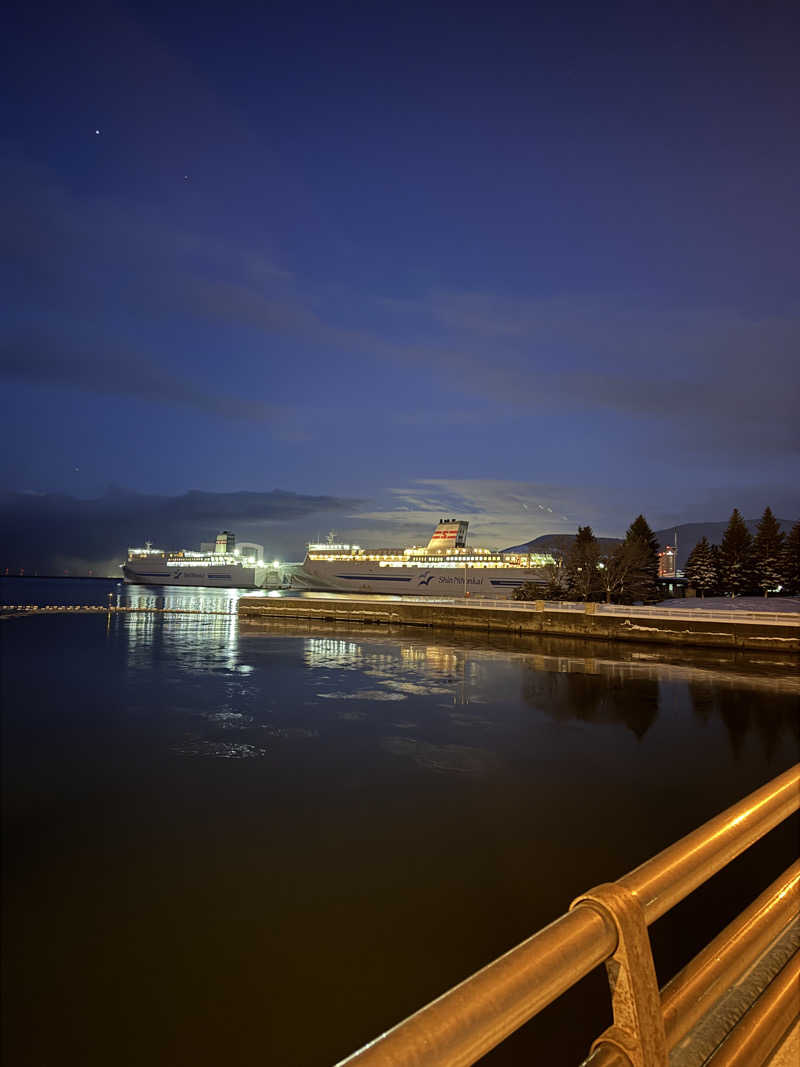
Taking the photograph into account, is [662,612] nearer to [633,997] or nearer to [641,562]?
[641,562]

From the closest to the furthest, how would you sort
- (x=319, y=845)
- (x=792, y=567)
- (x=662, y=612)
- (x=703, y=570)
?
(x=319, y=845) → (x=662, y=612) → (x=792, y=567) → (x=703, y=570)

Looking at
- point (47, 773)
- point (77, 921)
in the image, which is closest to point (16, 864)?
point (77, 921)

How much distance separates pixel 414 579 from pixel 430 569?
2545 millimetres

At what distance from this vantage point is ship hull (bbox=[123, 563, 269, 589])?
10900 centimetres

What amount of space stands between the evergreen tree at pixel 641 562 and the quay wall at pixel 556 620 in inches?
610

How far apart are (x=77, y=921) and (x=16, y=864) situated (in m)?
1.86

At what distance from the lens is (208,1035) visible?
480 centimetres

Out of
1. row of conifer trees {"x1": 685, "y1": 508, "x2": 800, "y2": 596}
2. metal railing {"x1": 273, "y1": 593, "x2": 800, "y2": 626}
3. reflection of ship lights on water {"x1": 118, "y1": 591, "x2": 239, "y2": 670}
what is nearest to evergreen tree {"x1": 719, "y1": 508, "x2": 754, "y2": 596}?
row of conifer trees {"x1": 685, "y1": 508, "x2": 800, "y2": 596}

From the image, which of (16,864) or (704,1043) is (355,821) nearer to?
(16,864)

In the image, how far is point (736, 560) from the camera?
54.9 meters

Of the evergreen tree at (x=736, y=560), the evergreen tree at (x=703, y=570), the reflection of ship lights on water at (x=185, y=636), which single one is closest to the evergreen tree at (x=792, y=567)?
the evergreen tree at (x=736, y=560)

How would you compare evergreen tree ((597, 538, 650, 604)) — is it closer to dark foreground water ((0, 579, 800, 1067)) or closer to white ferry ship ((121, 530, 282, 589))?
dark foreground water ((0, 579, 800, 1067))

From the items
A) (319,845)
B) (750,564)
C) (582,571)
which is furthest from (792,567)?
(319,845)

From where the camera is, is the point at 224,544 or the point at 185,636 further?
the point at 224,544
